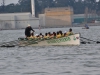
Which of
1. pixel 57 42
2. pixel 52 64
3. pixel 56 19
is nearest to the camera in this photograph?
pixel 52 64

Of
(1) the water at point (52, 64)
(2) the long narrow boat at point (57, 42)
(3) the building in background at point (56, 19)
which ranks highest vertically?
(1) the water at point (52, 64)

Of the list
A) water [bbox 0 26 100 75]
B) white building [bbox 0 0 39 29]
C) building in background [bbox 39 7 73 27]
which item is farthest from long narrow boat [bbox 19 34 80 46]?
building in background [bbox 39 7 73 27]

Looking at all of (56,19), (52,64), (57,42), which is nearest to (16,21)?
(56,19)

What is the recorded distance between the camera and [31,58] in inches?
1221

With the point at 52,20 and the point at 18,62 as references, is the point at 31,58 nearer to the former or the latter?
the point at 18,62

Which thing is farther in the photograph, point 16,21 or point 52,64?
point 16,21

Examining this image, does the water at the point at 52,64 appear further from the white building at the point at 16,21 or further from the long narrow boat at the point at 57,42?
the white building at the point at 16,21

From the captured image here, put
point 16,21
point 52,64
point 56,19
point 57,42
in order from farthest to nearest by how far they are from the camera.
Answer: point 56,19
point 16,21
point 57,42
point 52,64

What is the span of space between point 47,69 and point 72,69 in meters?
1.14

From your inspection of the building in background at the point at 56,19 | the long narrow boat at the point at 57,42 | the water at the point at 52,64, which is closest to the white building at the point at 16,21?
the building in background at the point at 56,19

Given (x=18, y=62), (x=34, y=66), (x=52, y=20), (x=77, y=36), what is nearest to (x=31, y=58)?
(x=18, y=62)

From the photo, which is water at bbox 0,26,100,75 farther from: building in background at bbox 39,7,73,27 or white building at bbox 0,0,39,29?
building in background at bbox 39,7,73,27

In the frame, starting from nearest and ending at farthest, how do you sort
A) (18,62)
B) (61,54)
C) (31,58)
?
(18,62) < (31,58) < (61,54)

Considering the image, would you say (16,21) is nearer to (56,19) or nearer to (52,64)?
(56,19)
